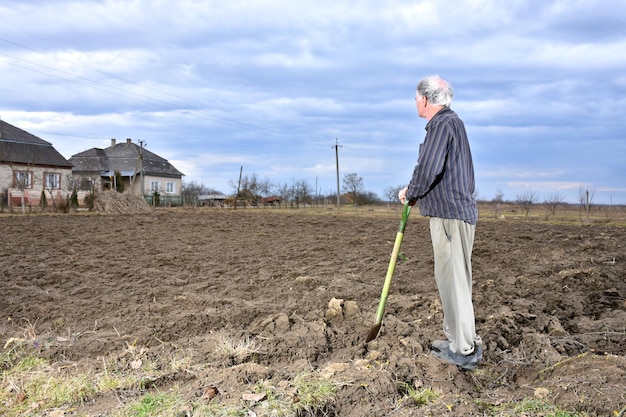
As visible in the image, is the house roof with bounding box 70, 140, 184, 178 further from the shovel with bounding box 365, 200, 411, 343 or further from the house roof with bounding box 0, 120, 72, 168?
the shovel with bounding box 365, 200, 411, 343

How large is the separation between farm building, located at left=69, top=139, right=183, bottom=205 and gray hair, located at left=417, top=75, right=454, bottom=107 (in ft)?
166

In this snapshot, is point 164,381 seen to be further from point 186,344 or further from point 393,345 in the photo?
point 393,345

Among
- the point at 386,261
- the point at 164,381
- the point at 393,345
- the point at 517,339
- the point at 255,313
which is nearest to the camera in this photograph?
the point at 164,381

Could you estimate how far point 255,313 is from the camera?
18.6 ft

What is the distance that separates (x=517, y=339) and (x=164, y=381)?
3.16 metres

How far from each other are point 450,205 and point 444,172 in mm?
254

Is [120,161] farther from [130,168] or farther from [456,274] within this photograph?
[456,274]

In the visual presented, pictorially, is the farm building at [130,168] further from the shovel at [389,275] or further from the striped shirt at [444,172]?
the striped shirt at [444,172]

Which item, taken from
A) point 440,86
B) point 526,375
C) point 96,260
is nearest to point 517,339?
point 526,375

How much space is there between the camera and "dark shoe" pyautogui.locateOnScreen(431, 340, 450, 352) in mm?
4129

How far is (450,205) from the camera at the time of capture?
389cm

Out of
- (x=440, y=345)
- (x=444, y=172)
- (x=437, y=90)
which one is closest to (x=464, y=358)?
(x=440, y=345)

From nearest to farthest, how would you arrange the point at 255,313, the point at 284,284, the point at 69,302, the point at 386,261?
the point at 255,313, the point at 69,302, the point at 284,284, the point at 386,261

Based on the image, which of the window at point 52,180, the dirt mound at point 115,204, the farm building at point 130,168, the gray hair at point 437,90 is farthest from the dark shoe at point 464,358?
the farm building at point 130,168
